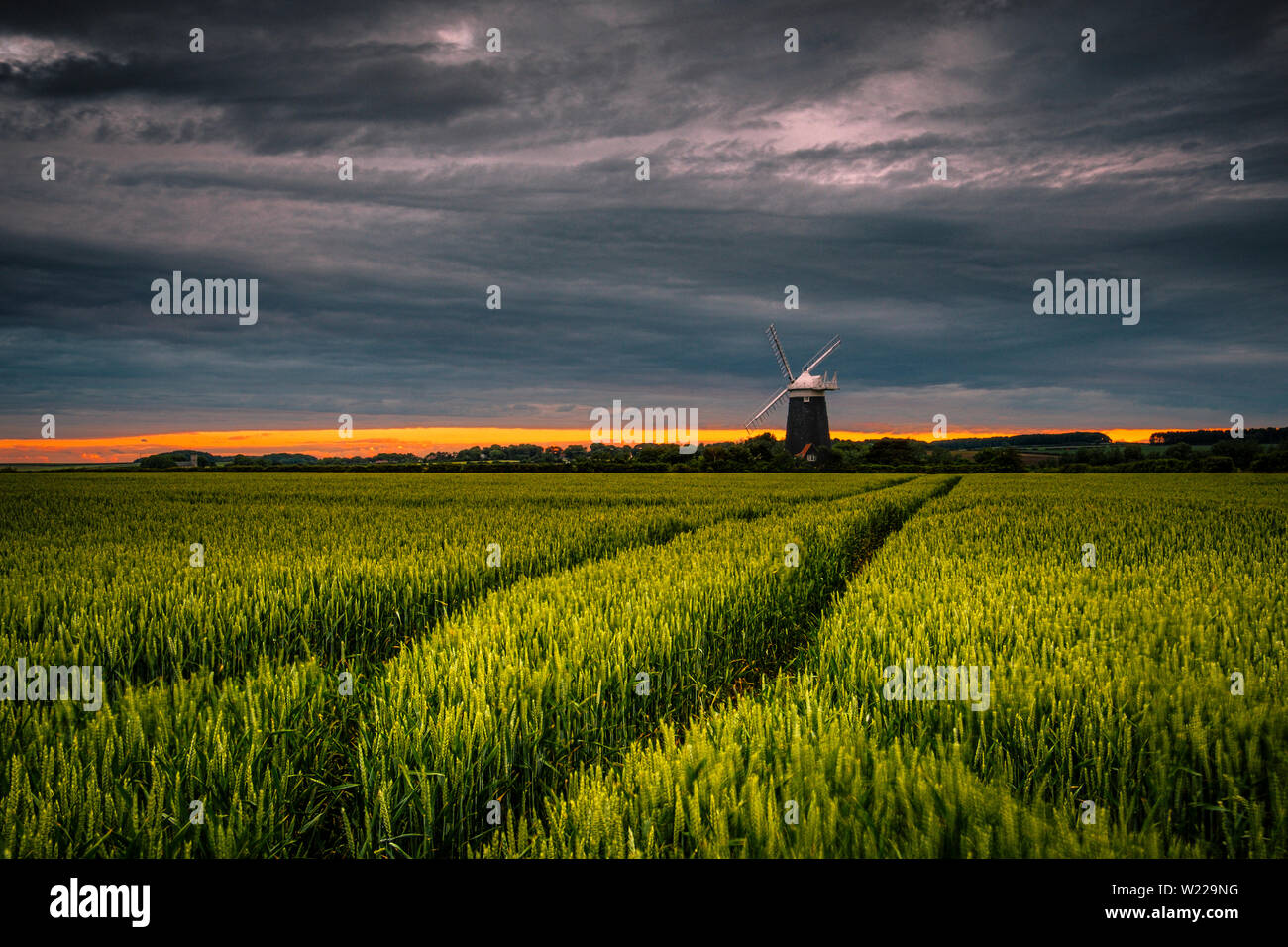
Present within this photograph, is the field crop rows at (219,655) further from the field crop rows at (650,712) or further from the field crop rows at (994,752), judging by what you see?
the field crop rows at (994,752)

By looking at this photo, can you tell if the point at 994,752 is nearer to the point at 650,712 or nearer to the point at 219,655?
the point at 650,712

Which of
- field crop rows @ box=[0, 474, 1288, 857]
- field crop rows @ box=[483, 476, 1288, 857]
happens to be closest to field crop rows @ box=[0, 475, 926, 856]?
field crop rows @ box=[0, 474, 1288, 857]

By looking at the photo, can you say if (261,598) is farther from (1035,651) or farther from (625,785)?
(1035,651)

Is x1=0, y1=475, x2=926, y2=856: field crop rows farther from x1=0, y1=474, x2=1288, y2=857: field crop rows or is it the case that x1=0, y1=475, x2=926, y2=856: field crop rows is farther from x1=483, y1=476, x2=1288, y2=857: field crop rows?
x1=483, y1=476, x2=1288, y2=857: field crop rows

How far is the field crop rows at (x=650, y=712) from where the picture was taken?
6.96 ft

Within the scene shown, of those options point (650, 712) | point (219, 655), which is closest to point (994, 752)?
point (650, 712)

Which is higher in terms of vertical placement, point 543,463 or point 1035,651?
point 543,463

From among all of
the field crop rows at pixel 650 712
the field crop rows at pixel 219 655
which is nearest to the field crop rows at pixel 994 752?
the field crop rows at pixel 650 712

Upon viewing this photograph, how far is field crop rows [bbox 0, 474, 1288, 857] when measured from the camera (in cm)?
212

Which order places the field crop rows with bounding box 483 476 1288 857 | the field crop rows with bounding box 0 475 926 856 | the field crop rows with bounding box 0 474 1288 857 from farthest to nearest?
the field crop rows with bounding box 0 475 926 856 < the field crop rows with bounding box 0 474 1288 857 < the field crop rows with bounding box 483 476 1288 857

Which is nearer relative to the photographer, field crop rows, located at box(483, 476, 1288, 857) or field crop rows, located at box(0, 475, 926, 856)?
field crop rows, located at box(483, 476, 1288, 857)
